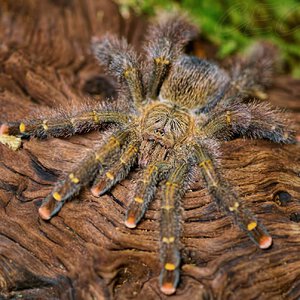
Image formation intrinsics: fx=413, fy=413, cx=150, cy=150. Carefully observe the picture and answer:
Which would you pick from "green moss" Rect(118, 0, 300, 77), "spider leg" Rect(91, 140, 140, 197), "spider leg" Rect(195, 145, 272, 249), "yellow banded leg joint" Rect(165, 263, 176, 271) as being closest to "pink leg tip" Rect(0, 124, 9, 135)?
"spider leg" Rect(91, 140, 140, 197)

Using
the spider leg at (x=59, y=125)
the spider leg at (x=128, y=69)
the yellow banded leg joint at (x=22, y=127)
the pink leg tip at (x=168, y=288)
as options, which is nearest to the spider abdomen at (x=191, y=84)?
the spider leg at (x=128, y=69)

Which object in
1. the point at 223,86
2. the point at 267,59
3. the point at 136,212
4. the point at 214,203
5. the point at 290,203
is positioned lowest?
the point at 136,212

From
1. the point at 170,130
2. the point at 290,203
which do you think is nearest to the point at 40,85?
the point at 170,130

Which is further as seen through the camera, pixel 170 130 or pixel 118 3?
pixel 118 3

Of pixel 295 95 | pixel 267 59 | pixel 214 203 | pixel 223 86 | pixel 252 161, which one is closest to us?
pixel 214 203

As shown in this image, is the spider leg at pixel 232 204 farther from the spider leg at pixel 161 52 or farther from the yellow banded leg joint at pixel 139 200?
the spider leg at pixel 161 52

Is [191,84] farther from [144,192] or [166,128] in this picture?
[144,192]

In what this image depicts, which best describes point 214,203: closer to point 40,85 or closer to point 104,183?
point 104,183

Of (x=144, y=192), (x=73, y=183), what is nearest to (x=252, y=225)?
(x=144, y=192)
